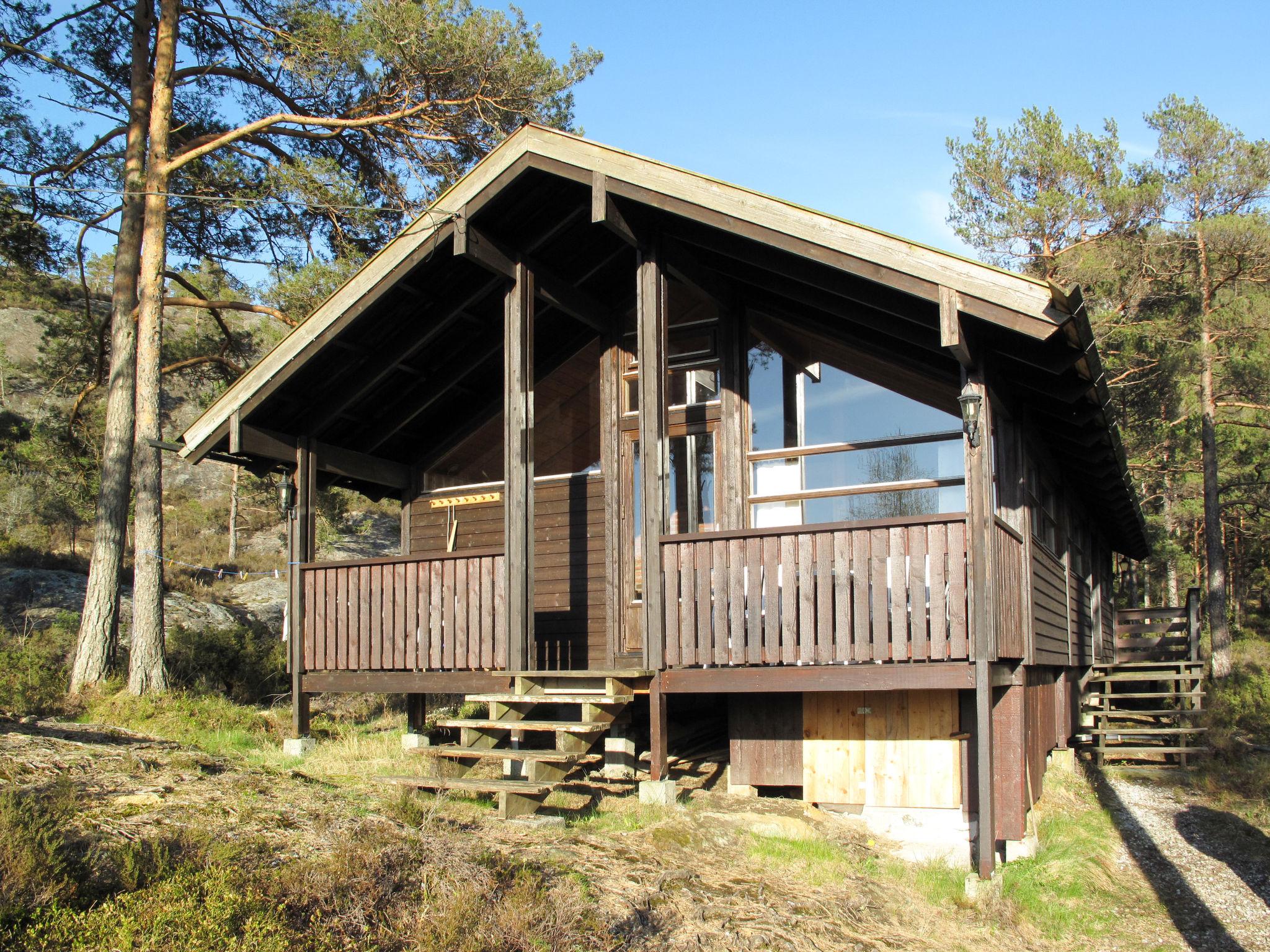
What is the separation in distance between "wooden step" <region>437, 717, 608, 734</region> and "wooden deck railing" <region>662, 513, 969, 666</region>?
953 millimetres

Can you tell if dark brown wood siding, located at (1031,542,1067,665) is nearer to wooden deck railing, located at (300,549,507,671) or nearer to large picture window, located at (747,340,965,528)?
large picture window, located at (747,340,965,528)

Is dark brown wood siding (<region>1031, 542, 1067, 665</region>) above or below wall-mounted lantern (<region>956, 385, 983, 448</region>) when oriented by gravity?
below

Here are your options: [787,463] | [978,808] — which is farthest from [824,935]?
[787,463]

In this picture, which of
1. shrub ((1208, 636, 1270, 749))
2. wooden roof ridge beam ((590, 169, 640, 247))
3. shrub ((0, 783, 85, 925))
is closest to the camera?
shrub ((0, 783, 85, 925))

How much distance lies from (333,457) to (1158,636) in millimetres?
17429

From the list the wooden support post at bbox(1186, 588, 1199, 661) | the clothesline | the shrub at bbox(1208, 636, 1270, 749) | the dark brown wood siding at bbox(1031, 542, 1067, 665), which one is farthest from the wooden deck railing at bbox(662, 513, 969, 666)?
the clothesline

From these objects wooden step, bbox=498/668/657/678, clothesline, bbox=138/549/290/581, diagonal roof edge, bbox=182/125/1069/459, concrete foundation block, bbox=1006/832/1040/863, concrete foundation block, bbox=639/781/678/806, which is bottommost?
concrete foundation block, bbox=1006/832/1040/863

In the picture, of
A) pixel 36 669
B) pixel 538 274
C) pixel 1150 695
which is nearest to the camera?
pixel 538 274

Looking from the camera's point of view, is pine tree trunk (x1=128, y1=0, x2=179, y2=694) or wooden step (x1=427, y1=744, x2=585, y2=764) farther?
pine tree trunk (x1=128, y1=0, x2=179, y2=694)

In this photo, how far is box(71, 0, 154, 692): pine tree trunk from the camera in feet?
45.4

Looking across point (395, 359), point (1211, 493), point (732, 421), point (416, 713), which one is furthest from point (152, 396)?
point (1211, 493)

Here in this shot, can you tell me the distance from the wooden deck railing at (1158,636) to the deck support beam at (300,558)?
54.6 feet

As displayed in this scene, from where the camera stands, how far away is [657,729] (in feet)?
29.3

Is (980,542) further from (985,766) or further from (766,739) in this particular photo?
(766,739)
